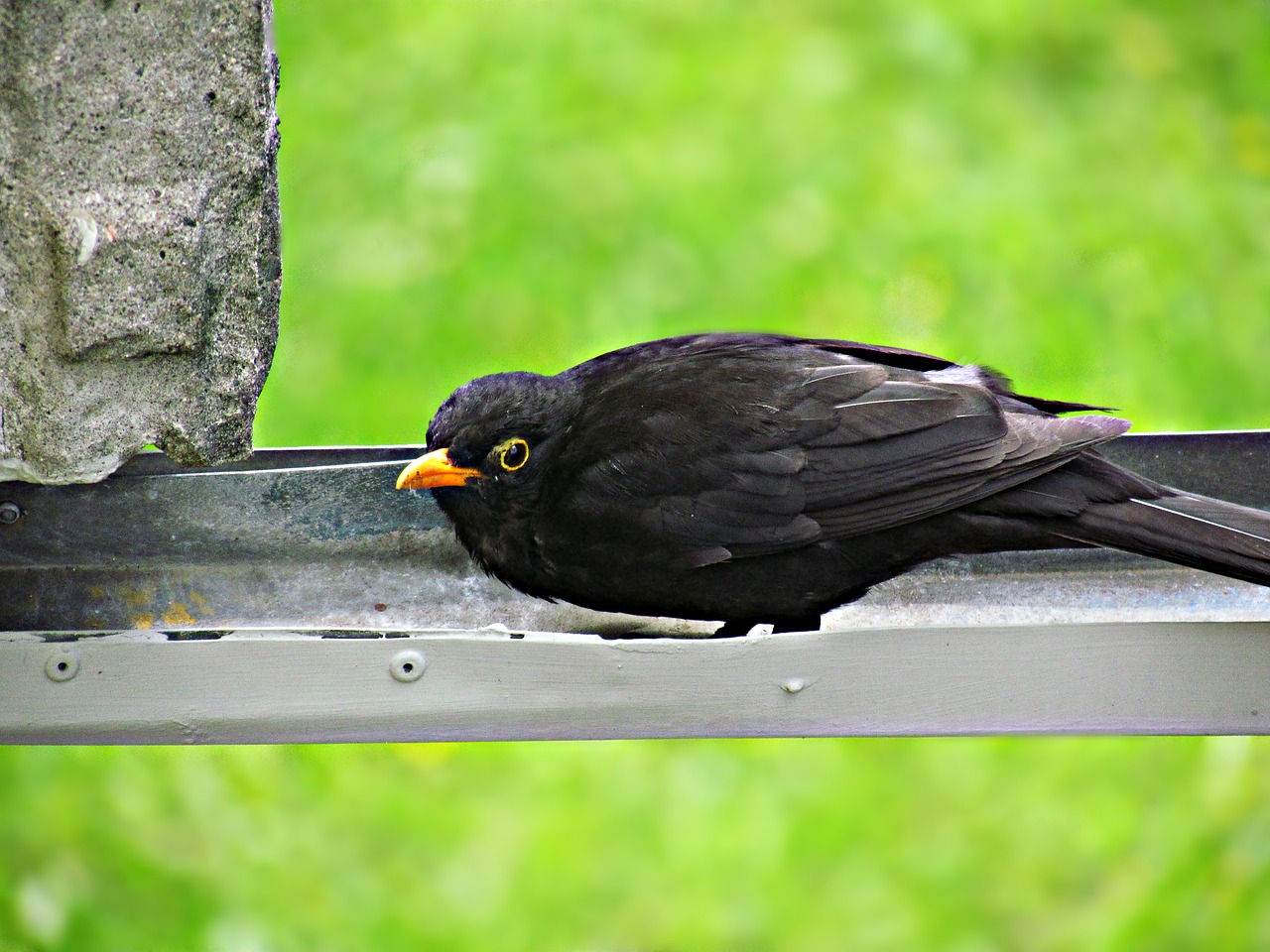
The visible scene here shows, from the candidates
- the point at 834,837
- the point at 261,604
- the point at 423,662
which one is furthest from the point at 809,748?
the point at 423,662

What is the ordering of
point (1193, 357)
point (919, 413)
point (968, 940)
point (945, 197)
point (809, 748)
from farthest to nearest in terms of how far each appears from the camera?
point (945, 197) < point (1193, 357) < point (809, 748) < point (968, 940) < point (919, 413)

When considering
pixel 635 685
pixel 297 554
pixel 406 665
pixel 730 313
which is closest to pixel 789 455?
pixel 635 685

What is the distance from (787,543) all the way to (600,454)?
19.3 inches

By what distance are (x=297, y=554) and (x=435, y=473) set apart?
43 cm

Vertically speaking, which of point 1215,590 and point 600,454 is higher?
point 600,454

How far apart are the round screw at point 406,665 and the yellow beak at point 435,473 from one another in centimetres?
59

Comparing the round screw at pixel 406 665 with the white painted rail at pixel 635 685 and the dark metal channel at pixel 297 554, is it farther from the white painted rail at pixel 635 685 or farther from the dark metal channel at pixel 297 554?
the dark metal channel at pixel 297 554

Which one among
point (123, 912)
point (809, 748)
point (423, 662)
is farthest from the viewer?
point (809, 748)

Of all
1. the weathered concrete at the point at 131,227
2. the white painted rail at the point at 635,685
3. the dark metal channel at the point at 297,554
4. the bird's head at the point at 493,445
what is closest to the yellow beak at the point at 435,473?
the bird's head at the point at 493,445

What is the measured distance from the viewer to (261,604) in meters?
3.72

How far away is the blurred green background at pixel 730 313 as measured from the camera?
5.36 metres

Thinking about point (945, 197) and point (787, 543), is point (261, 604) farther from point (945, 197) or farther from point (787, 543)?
point (945, 197)

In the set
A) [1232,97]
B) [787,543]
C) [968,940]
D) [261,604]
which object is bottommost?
[968,940]

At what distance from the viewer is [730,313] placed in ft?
23.7
